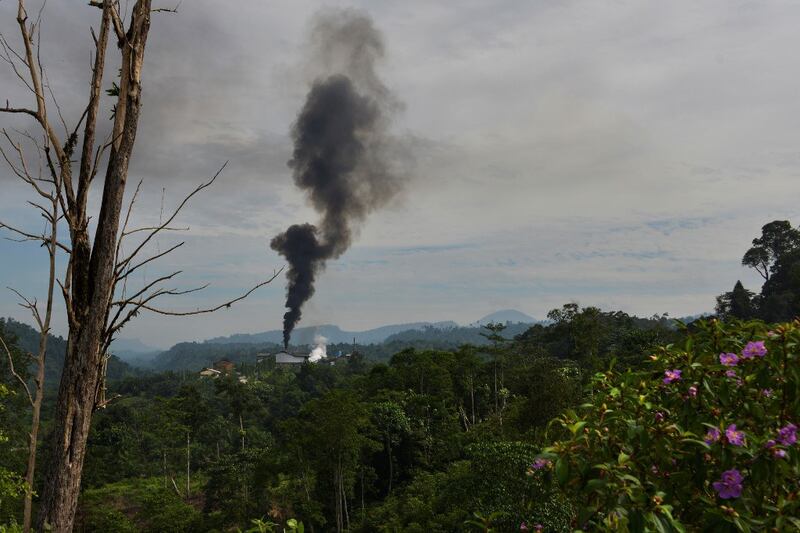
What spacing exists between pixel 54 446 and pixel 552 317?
30646 mm

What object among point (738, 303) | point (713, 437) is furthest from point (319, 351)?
point (713, 437)

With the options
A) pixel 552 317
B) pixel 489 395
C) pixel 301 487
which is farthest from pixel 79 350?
pixel 552 317

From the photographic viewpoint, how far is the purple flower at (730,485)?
181cm

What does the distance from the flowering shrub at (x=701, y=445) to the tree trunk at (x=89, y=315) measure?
2194 millimetres

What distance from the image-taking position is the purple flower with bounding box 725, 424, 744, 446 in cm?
183

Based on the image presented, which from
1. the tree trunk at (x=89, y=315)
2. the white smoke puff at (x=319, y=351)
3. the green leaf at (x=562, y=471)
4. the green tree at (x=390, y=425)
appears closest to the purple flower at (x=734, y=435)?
the green leaf at (x=562, y=471)

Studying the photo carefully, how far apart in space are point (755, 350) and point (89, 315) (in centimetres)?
312

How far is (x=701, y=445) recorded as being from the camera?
1879mm

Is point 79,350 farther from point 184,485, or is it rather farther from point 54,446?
point 184,485

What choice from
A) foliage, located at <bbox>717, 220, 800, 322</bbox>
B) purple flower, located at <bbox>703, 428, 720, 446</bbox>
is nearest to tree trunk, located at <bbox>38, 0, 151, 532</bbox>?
purple flower, located at <bbox>703, 428, 720, 446</bbox>

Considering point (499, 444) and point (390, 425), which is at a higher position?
point (499, 444)

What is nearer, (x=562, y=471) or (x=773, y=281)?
(x=562, y=471)

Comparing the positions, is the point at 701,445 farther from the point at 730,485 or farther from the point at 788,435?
the point at 788,435

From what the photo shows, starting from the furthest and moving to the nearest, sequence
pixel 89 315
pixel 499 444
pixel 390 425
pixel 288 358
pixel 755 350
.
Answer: pixel 288 358 → pixel 390 425 → pixel 499 444 → pixel 89 315 → pixel 755 350
